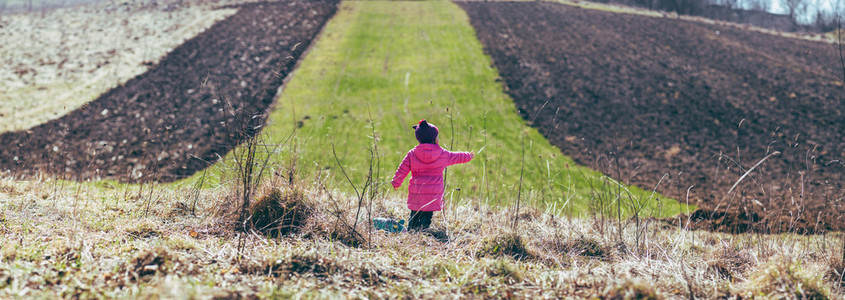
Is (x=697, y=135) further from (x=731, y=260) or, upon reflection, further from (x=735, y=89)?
(x=731, y=260)

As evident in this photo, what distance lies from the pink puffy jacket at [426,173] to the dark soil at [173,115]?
174 centimetres

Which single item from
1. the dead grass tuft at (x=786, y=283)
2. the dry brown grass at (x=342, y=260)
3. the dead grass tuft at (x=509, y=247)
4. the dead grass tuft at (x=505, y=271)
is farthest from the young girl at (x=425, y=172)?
the dead grass tuft at (x=786, y=283)

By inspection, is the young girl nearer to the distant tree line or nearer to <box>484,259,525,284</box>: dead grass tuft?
<box>484,259,525,284</box>: dead grass tuft

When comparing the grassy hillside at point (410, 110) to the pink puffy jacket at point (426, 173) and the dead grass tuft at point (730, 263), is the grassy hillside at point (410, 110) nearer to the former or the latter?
the pink puffy jacket at point (426, 173)

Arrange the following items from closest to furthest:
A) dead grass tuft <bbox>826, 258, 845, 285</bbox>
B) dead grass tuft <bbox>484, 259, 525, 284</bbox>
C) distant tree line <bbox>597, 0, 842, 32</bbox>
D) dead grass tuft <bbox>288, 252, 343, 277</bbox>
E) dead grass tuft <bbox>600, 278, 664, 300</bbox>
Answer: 1. dead grass tuft <bbox>600, 278, 664, 300</bbox>
2. dead grass tuft <bbox>288, 252, 343, 277</bbox>
3. dead grass tuft <bbox>484, 259, 525, 284</bbox>
4. dead grass tuft <bbox>826, 258, 845, 285</bbox>
5. distant tree line <bbox>597, 0, 842, 32</bbox>

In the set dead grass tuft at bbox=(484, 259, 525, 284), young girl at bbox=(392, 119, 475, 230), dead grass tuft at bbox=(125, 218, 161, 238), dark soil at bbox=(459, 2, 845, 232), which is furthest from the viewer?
dark soil at bbox=(459, 2, 845, 232)

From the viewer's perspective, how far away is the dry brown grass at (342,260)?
3066mm

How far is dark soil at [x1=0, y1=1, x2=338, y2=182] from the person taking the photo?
9.78m

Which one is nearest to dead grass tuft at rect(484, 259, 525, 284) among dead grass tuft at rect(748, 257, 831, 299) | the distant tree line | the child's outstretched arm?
the child's outstretched arm

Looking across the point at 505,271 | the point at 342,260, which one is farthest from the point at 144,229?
the point at 505,271

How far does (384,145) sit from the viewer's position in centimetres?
1154

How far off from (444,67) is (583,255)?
1403 centimetres

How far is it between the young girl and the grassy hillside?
1124 mm

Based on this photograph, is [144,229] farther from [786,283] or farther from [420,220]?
[786,283]
